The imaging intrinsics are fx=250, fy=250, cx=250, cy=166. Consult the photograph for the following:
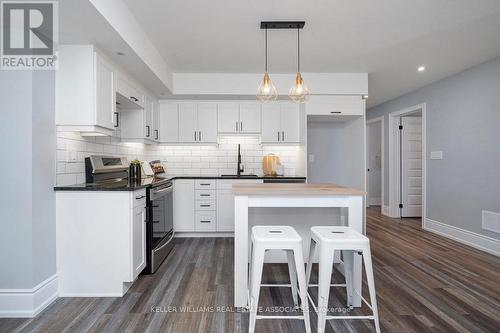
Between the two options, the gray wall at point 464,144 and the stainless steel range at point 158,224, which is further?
the gray wall at point 464,144

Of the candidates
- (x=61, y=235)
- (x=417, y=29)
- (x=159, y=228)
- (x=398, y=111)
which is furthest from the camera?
(x=398, y=111)

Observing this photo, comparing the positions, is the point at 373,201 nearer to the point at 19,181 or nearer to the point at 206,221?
the point at 206,221

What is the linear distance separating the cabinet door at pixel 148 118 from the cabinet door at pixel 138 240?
1.43 m

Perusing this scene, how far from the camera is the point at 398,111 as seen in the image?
500 centimetres

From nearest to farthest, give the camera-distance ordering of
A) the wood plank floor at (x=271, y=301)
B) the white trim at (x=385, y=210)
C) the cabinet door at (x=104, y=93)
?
the wood plank floor at (x=271, y=301) → the cabinet door at (x=104, y=93) → the white trim at (x=385, y=210)

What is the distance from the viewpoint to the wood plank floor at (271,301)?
1.79m

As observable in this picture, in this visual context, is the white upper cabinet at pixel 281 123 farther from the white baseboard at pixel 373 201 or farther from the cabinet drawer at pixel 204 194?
the white baseboard at pixel 373 201

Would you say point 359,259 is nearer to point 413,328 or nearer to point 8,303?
point 413,328

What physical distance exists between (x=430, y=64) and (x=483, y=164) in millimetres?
1536

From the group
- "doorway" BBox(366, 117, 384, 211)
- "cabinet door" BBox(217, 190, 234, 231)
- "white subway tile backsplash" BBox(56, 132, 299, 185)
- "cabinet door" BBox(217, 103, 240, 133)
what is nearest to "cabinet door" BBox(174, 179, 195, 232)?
"cabinet door" BBox(217, 190, 234, 231)

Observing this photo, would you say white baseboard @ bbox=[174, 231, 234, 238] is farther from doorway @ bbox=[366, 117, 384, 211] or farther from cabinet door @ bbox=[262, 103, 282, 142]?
doorway @ bbox=[366, 117, 384, 211]

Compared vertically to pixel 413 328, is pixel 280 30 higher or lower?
higher

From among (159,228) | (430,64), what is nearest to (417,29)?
(430,64)

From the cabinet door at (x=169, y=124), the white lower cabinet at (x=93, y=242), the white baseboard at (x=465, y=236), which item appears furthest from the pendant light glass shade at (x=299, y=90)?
the white baseboard at (x=465, y=236)
